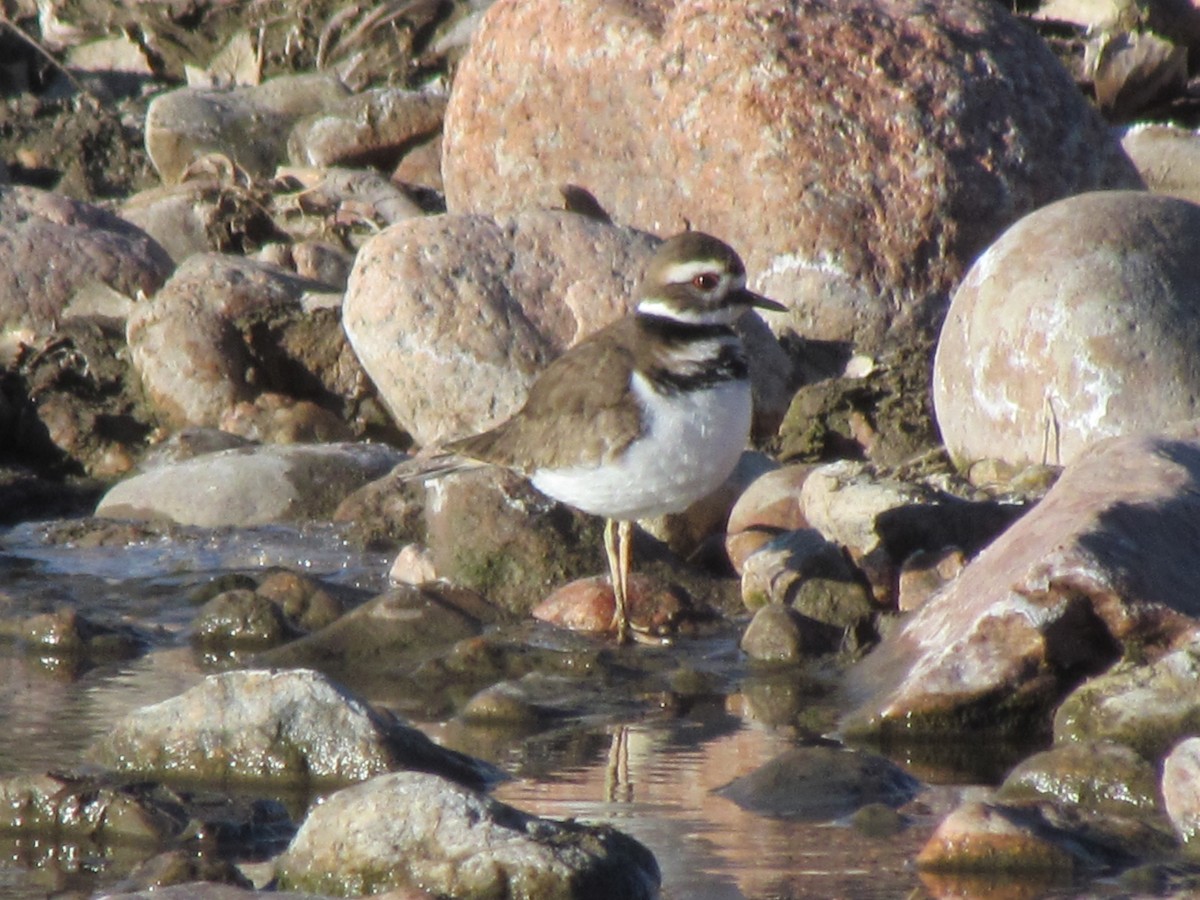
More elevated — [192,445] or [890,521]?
[192,445]

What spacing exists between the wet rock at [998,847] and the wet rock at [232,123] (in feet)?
38.8

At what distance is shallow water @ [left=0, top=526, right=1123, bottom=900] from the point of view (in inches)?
205

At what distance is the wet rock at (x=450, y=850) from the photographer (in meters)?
4.81

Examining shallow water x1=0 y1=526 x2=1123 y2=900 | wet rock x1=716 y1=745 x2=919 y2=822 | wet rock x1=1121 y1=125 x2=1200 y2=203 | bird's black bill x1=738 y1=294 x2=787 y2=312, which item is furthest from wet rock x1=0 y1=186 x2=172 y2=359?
wet rock x1=716 y1=745 x2=919 y2=822

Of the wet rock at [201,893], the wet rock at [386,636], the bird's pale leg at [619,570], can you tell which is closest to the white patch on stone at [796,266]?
the bird's pale leg at [619,570]

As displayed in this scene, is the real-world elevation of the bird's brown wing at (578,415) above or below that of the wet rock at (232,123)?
below

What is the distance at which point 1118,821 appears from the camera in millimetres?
5324

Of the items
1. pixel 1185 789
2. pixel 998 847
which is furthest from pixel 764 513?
pixel 998 847

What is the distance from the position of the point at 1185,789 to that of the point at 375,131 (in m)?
11.7

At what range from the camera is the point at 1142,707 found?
6.07 meters

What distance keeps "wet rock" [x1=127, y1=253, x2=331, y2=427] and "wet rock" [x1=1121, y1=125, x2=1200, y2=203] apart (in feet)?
22.1

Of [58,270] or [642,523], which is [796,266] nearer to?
[642,523]

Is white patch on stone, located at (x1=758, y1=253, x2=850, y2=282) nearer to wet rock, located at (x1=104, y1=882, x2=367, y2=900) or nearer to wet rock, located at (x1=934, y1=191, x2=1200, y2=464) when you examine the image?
wet rock, located at (x1=934, y1=191, x2=1200, y2=464)

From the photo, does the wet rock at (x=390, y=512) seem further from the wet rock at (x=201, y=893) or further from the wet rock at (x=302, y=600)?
the wet rock at (x=201, y=893)
